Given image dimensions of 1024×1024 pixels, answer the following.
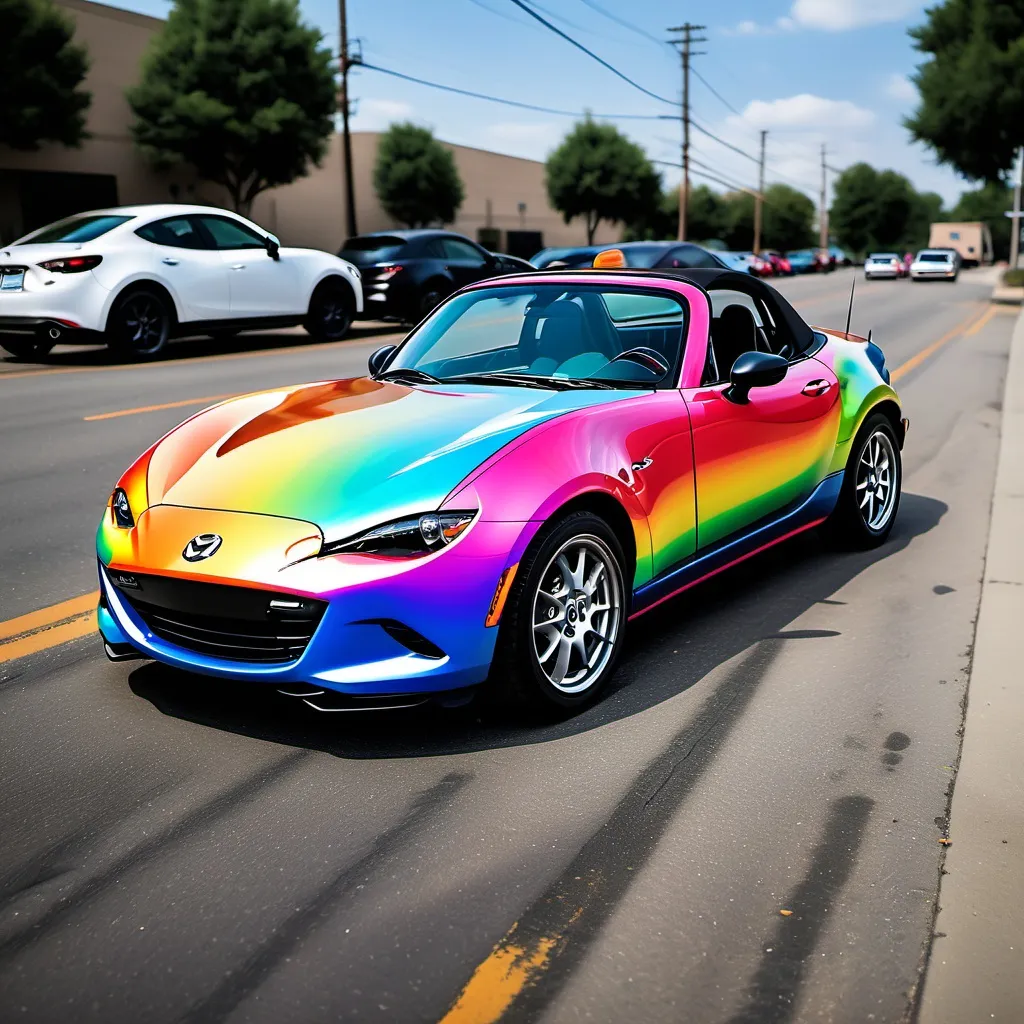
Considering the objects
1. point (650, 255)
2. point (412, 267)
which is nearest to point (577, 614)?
point (412, 267)

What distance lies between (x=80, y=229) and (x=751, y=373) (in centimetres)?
1120

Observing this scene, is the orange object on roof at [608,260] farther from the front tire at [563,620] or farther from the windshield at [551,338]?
the front tire at [563,620]

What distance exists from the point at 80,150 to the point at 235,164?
4703 millimetres

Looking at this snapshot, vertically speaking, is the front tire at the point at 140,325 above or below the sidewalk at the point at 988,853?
above

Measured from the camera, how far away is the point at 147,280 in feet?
45.5

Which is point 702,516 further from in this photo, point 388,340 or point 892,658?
point 388,340

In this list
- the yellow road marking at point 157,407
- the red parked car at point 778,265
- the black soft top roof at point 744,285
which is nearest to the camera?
the black soft top roof at point 744,285

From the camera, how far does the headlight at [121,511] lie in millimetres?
3898

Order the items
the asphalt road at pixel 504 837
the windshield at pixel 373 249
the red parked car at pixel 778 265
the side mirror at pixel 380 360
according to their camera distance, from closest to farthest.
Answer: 1. the asphalt road at pixel 504 837
2. the side mirror at pixel 380 360
3. the windshield at pixel 373 249
4. the red parked car at pixel 778 265

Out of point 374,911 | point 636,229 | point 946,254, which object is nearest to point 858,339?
point 374,911

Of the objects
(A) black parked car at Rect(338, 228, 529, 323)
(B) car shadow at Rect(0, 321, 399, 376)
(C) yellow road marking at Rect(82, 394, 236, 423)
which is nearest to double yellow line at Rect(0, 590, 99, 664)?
(C) yellow road marking at Rect(82, 394, 236, 423)

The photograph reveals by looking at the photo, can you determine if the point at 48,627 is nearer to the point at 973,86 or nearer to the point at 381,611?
the point at 381,611

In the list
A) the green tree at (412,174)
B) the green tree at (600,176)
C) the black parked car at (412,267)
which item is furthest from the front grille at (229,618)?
the green tree at (600,176)

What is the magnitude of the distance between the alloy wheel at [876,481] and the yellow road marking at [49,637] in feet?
11.9
